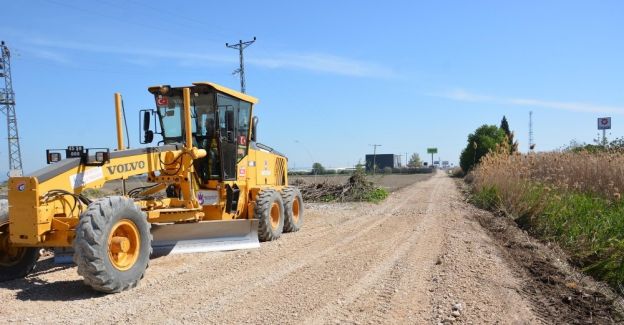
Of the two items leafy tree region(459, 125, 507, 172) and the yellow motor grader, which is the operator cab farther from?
leafy tree region(459, 125, 507, 172)

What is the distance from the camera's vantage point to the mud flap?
25.9 ft

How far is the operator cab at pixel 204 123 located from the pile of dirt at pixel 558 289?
5.16m

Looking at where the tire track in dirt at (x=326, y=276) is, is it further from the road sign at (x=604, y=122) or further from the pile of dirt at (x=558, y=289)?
the road sign at (x=604, y=122)

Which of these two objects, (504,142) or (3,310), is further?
(504,142)

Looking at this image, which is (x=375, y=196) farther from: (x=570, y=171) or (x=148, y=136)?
(x=148, y=136)

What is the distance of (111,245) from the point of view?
19.7 feet

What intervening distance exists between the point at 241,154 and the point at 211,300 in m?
4.80

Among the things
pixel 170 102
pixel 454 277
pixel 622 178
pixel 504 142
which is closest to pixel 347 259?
pixel 454 277

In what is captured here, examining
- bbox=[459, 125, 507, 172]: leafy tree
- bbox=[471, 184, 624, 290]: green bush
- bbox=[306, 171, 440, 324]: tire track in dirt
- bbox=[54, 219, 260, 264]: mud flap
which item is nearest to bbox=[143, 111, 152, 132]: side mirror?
bbox=[54, 219, 260, 264]: mud flap

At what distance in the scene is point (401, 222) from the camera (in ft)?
41.0

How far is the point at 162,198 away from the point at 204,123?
1696mm

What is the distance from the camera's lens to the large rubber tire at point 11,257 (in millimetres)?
6359

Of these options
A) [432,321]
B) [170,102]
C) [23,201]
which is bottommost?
[432,321]

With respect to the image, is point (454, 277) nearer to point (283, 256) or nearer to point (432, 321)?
point (432, 321)
